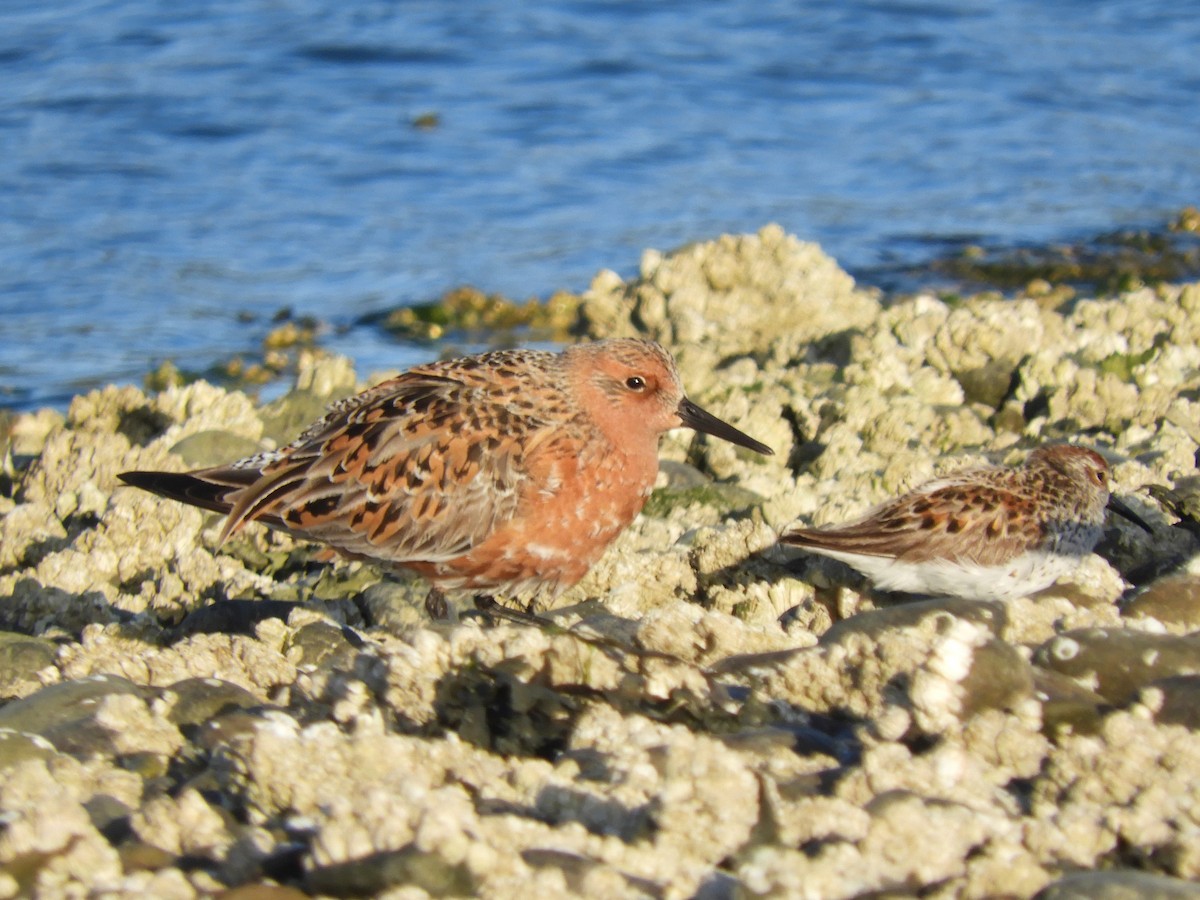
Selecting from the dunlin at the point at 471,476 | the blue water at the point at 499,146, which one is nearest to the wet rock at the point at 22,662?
the dunlin at the point at 471,476

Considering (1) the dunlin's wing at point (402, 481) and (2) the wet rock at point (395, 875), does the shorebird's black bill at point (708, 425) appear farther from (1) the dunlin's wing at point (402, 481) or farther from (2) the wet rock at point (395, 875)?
(2) the wet rock at point (395, 875)

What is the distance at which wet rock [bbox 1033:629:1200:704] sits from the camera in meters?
3.90

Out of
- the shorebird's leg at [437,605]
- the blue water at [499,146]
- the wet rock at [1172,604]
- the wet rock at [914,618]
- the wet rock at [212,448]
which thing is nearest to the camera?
the wet rock at [914,618]

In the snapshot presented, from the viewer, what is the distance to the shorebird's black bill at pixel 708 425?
233 inches

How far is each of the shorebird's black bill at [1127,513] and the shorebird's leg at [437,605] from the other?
2.42 meters

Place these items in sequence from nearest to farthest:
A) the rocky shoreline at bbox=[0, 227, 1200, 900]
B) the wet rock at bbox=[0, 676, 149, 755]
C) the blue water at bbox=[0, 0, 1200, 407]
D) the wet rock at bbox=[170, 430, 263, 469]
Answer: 1. the rocky shoreline at bbox=[0, 227, 1200, 900]
2. the wet rock at bbox=[0, 676, 149, 755]
3. the wet rock at bbox=[170, 430, 263, 469]
4. the blue water at bbox=[0, 0, 1200, 407]

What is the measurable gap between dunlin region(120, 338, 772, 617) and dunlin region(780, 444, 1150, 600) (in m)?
0.75

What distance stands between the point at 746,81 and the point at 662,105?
1.28m

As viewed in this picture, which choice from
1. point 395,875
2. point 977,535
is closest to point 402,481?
point 977,535

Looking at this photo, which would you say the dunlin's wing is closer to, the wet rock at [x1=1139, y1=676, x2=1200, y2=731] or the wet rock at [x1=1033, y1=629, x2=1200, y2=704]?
the wet rock at [x1=1033, y1=629, x2=1200, y2=704]

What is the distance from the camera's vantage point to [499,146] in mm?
15828

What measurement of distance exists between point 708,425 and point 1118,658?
227 cm

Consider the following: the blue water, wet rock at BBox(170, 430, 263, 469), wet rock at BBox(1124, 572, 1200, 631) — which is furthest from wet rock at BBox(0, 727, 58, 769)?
the blue water

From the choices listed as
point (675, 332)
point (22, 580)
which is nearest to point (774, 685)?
point (22, 580)
